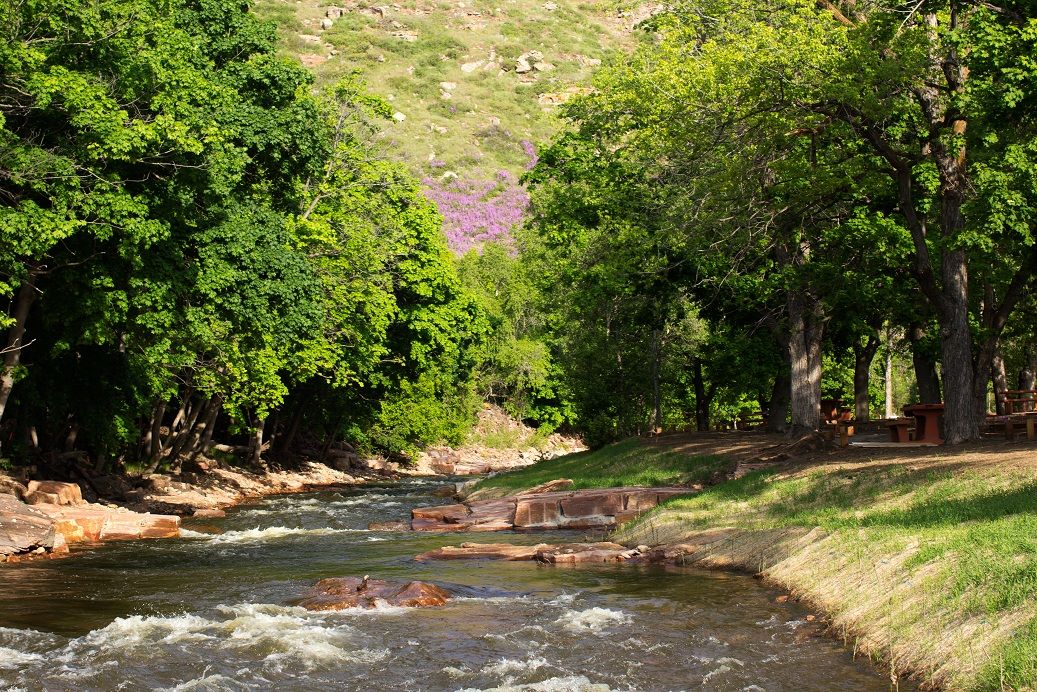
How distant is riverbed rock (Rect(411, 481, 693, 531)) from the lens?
83.4 feet

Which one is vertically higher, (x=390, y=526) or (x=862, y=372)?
(x=862, y=372)

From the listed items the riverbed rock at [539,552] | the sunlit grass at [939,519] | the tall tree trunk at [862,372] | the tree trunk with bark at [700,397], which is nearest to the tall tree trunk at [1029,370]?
the tall tree trunk at [862,372]

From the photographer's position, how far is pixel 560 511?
26.1 metres

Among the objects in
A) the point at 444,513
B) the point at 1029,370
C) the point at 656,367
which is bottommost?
the point at 444,513

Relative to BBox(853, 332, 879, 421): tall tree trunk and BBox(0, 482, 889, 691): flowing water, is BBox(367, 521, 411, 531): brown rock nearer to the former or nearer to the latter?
BBox(0, 482, 889, 691): flowing water

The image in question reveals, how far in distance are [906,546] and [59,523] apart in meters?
17.9

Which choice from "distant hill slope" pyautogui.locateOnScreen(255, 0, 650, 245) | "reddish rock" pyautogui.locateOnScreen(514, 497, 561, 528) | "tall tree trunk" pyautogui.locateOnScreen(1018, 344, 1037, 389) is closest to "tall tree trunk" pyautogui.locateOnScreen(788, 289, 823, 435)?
"reddish rock" pyautogui.locateOnScreen(514, 497, 561, 528)

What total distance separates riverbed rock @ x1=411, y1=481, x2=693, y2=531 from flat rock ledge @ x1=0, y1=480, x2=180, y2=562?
6.49 meters

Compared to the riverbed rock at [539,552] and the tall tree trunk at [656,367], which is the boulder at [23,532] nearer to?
the riverbed rock at [539,552]

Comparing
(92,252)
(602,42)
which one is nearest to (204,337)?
(92,252)

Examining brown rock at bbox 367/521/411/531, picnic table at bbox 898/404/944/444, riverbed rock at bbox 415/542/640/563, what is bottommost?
brown rock at bbox 367/521/411/531

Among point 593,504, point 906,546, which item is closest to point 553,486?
point 593,504

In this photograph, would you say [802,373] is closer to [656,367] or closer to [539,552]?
[656,367]

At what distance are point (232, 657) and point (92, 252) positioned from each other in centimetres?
1393
